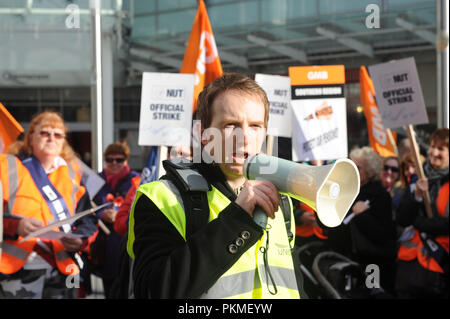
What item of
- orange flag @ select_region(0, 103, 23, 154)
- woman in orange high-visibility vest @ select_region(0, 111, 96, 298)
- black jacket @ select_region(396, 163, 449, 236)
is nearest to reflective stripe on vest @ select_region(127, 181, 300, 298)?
woman in orange high-visibility vest @ select_region(0, 111, 96, 298)

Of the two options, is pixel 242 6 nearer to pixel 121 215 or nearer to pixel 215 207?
pixel 121 215

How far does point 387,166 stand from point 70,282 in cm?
395

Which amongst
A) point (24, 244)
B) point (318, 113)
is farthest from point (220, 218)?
point (318, 113)

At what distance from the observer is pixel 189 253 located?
123 centimetres

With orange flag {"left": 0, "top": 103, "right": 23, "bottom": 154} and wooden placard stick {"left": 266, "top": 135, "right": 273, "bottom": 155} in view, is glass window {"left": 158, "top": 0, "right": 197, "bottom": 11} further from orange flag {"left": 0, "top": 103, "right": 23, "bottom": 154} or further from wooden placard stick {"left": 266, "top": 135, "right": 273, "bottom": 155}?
orange flag {"left": 0, "top": 103, "right": 23, "bottom": 154}

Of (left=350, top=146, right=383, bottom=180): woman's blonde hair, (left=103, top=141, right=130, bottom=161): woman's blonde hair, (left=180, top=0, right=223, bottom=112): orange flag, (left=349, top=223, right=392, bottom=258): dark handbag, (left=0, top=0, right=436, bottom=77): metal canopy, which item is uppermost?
(left=0, top=0, right=436, bottom=77): metal canopy

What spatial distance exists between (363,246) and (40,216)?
91.0 inches

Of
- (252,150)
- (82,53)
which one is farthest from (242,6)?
(252,150)

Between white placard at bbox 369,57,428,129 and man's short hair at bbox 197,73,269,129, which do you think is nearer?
man's short hair at bbox 197,73,269,129

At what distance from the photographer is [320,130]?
14.7 feet

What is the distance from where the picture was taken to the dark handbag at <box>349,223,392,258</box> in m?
4.39

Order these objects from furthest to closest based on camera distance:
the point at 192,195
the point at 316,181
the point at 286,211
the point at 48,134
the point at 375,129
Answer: the point at 375,129, the point at 48,134, the point at 286,211, the point at 192,195, the point at 316,181

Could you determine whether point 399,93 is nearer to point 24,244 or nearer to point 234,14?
point 234,14

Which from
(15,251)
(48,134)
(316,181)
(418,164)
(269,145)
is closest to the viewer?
(316,181)
